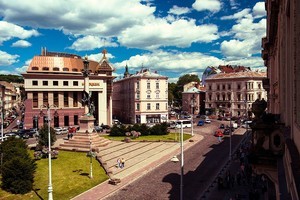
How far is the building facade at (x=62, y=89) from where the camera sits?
57.9 meters

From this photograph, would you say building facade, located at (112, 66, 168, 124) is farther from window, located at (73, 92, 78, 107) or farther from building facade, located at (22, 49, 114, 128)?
window, located at (73, 92, 78, 107)

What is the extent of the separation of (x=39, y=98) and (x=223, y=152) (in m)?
39.0

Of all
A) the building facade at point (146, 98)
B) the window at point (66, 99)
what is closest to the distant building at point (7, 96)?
the window at point (66, 99)

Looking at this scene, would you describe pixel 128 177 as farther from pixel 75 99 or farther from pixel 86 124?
pixel 75 99

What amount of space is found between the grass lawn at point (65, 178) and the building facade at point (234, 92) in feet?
176

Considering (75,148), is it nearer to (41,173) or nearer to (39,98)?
(41,173)

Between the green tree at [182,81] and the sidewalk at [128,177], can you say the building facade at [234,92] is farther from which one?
the sidewalk at [128,177]

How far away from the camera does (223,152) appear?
3641cm

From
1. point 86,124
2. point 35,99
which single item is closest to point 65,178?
point 86,124

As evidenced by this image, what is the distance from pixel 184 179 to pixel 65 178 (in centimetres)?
994

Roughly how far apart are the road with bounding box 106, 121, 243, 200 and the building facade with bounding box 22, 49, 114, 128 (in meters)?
31.4

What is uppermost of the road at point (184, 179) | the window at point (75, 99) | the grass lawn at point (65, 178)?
the window at point (75, 99)

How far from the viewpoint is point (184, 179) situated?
24.6 meters

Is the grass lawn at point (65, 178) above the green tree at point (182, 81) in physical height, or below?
below
